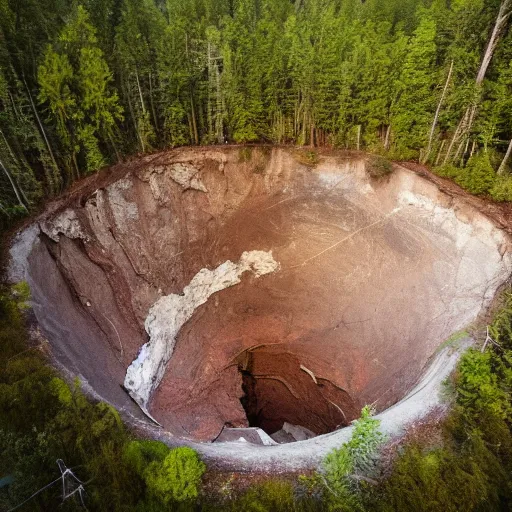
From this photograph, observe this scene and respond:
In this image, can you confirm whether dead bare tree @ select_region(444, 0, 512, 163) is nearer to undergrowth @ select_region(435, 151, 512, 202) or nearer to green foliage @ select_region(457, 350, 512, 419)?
undergrowth @ select_region(435, 151, 512, 202)

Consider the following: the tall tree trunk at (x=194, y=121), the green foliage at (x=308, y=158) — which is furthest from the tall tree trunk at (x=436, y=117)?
the tall tree trunk at (x=194, y=121)

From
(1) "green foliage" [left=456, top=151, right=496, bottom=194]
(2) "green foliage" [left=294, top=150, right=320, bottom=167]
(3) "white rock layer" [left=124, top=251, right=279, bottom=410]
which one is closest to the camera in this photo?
(3) "white rock layer" [left=124, top=251, right=279, bottom=410]

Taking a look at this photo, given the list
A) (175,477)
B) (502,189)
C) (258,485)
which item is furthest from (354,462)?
(502,189)

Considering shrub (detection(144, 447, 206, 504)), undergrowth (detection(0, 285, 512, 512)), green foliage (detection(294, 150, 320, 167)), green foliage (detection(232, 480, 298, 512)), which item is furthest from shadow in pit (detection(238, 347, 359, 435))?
green foliage (detection(294, 150, 320, 167))

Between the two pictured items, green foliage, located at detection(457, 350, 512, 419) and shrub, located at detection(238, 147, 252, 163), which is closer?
green foliage, located at detection(457, 350, 512, 419)

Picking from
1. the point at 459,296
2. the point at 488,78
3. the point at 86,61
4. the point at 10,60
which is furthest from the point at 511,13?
the point at 10,60

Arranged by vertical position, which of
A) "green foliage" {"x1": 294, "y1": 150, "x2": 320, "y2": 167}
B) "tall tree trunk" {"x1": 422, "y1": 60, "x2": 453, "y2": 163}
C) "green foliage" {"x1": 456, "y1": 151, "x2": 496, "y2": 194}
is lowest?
"green foliage" {"x1": 294, "y1": 150, "x2": 320, "y2": 167}
